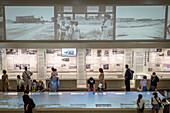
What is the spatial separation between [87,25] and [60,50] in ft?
8.02

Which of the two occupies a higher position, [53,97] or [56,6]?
[56,6]

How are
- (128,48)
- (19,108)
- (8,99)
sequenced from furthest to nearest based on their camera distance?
(128,48)
(8,99)
(19,108)

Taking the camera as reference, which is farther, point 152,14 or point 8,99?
point 152,14

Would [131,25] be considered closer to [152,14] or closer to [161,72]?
[152,14]

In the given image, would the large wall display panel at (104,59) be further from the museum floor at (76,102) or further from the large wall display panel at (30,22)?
the museum floor at (76,102)

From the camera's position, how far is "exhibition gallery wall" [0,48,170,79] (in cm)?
1441

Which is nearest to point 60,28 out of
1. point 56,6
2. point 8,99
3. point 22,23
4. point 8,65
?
Answer: point 56,6

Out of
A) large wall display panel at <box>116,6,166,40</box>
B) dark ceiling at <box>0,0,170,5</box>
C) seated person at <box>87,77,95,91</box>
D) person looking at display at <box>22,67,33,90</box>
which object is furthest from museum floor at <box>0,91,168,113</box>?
dark ceiling at <box>0,0,170,5</box>

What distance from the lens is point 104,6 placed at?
529 inches

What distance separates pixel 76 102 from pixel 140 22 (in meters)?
7.00

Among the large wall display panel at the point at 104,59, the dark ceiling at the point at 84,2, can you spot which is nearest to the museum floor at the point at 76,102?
the large wall display panel at the point at 104,59

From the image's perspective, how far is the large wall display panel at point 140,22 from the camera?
1362 centimetres

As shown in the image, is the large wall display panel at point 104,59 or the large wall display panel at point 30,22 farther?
the large wall display panel at point 104,59

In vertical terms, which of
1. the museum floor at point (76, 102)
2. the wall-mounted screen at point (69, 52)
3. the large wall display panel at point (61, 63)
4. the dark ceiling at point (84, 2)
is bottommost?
the museum floor at point (76, 102)
